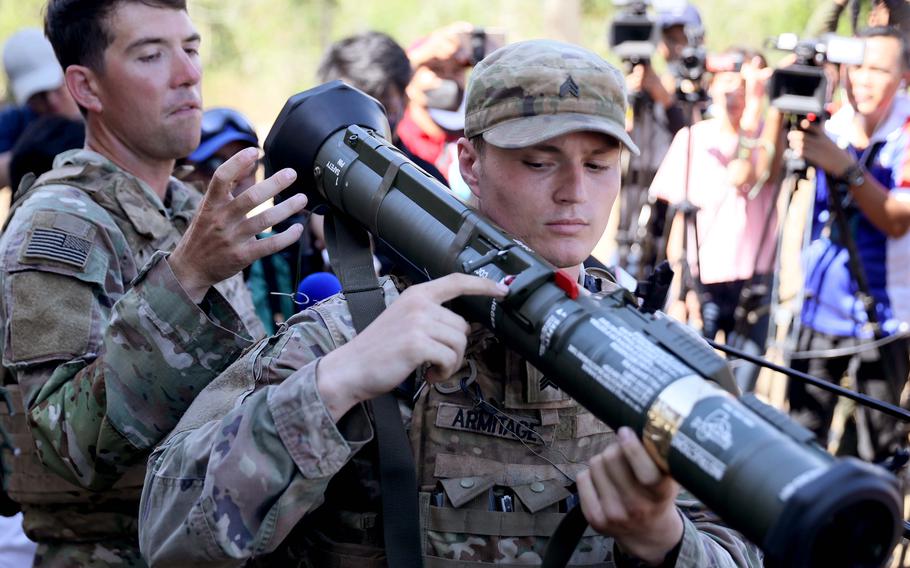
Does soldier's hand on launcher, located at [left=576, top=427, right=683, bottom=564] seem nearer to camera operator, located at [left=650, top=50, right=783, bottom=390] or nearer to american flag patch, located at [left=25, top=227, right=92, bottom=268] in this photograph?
american flag patch, located at [left=25, top=227, right=92, bottom=268]

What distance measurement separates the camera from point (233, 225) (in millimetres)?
2281

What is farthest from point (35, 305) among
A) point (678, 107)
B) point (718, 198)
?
point (678, 107)

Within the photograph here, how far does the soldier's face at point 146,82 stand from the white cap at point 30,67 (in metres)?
3.17

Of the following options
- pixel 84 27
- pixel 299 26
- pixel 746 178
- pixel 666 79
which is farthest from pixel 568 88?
pixel 299 26

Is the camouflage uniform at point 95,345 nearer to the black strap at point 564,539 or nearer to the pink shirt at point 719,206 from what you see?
the black strap at point 564,539

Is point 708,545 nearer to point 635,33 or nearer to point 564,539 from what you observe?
point 564,539

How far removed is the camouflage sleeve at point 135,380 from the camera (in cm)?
238

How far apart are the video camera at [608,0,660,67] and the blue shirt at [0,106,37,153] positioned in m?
3.81

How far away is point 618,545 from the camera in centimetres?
199

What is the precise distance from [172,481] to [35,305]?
96cm

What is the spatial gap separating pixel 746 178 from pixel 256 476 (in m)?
5.31

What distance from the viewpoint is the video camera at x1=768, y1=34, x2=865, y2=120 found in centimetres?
559

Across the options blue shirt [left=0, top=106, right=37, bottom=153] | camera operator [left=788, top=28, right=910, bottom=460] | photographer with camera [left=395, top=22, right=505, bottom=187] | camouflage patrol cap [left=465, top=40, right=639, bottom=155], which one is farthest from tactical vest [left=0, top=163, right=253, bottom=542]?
camera operator [left=788, top=28, right=910, bottom=460]

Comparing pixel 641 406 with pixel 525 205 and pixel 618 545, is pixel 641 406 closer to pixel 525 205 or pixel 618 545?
pixel 618 545
